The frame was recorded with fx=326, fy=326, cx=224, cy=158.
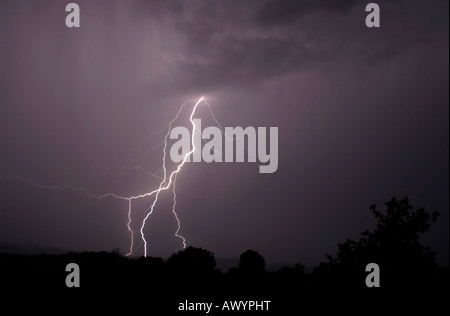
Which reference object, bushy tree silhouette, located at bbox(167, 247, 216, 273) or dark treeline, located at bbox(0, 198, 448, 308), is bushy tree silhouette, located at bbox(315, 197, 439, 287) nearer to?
dark treeline, located at bbox(0, 198, 448, 308)

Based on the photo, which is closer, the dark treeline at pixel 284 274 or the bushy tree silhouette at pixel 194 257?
the dark treeline at pixel 284 274

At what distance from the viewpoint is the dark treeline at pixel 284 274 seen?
7.14 meters

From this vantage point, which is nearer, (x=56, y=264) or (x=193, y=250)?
(x=56, y=264)

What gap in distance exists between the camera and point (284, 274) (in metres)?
13.8

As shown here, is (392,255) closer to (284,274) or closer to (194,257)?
(284,274)

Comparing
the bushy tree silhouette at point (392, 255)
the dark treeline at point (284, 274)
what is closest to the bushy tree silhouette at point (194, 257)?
the dark treeline at point (284, 274)

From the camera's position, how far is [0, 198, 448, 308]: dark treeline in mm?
7141

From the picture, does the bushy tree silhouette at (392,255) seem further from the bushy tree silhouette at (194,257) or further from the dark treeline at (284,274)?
the bushy tree silhouette at (194,257)

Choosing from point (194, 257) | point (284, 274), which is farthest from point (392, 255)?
point (194, 257)

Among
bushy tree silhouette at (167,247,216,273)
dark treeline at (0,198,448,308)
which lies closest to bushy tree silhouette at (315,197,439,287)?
dark treeline at (0,198,448,308)
